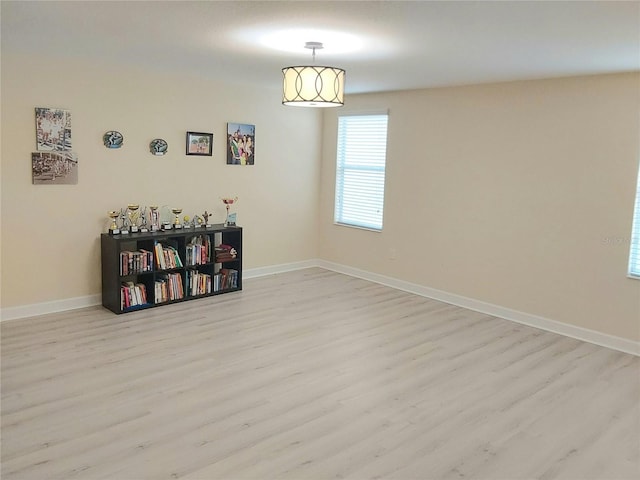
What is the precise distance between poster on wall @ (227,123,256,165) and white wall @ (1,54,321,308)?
0.23ft

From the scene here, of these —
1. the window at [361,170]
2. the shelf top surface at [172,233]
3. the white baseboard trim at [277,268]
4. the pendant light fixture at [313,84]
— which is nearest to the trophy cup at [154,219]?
the shelf top surface at [172,233]

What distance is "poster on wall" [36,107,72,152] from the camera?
4.55 meters

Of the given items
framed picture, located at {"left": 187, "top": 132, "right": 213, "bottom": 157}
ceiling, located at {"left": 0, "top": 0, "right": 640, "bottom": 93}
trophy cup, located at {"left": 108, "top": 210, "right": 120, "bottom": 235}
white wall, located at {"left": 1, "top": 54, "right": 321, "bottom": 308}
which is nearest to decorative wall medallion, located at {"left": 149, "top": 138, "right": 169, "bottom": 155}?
white wall, located at {"left": 1, "top": 54, "right": 321, "bottom": 308}

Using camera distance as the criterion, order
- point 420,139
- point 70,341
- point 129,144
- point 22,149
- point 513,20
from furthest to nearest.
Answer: point 420,139 → point 129,144 → point 22,149 → point 70,341 → point 513,20

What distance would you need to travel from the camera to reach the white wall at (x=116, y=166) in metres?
4.51

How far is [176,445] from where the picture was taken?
2766 millimetres

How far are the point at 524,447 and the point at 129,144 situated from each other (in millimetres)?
4268

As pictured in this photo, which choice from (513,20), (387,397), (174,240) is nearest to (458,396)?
(387,397)

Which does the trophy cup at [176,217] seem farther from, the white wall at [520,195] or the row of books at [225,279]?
the white wall at [520,195]

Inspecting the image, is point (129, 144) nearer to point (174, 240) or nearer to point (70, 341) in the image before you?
point (174, 240)

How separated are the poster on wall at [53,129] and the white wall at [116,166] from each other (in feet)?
0.19

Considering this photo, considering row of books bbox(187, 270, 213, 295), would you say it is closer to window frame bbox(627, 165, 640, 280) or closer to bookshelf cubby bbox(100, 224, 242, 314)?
bookshelf cubby bbox(100, 224, 242, 314)

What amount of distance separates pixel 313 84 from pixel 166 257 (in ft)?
8.28

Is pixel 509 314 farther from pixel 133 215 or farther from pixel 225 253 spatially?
pixel 133 215
